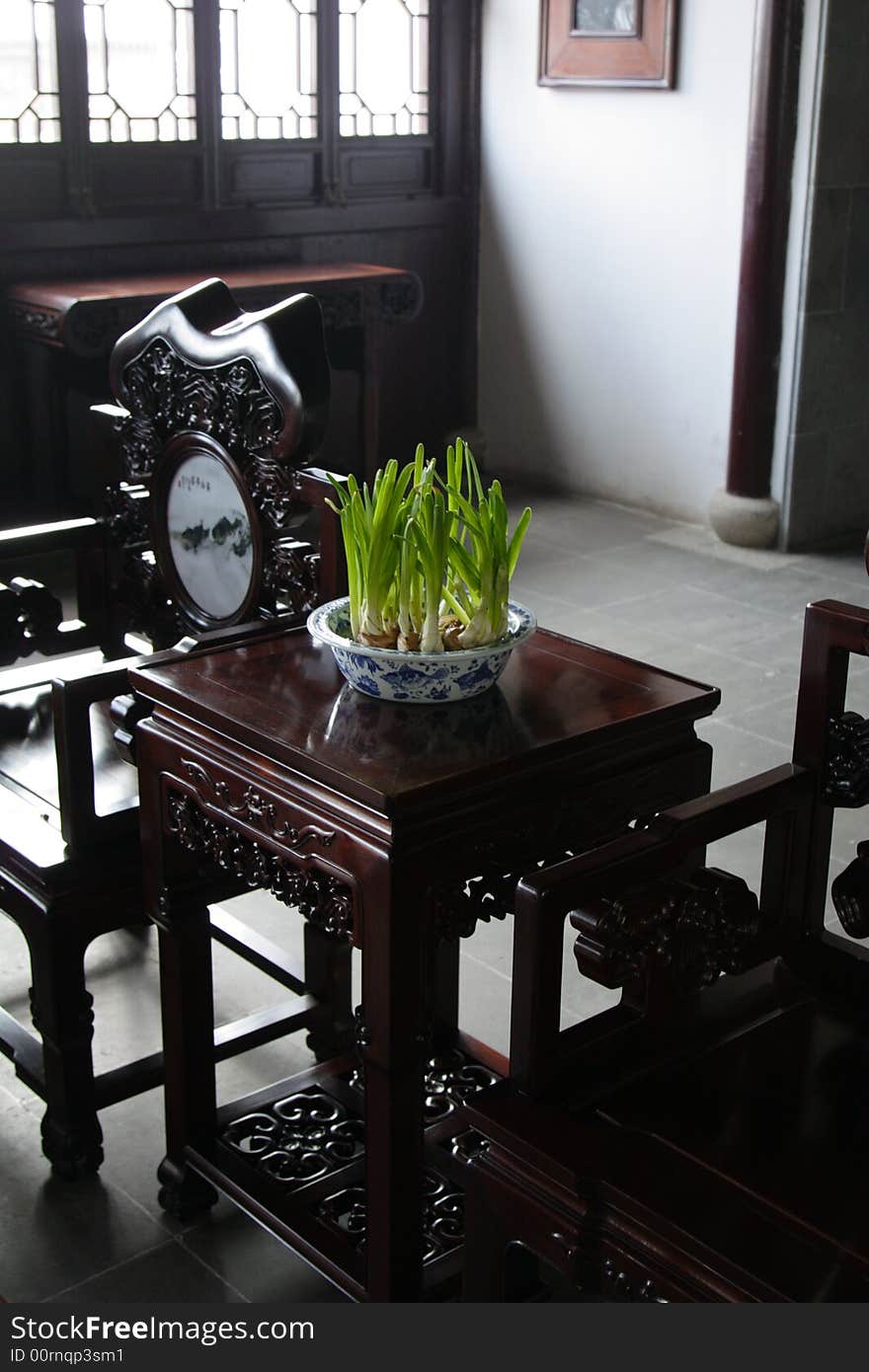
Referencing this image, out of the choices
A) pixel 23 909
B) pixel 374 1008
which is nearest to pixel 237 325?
pixel 23 909

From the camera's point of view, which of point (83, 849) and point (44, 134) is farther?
point (44, 134)

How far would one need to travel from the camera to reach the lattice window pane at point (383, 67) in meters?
5.28

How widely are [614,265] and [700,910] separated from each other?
14.1 ft

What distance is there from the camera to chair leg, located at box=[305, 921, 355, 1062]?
226cm

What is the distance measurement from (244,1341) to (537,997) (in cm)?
44

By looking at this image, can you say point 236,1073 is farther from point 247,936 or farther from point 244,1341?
→ point 244,1341

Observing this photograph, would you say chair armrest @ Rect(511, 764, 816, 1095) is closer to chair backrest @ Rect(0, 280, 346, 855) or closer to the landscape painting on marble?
chair backrest @ Rect(0, 280, 346, 855)

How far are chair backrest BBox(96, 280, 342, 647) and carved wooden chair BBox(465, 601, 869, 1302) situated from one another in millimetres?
725

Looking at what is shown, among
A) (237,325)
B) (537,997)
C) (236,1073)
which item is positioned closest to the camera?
(537,997)

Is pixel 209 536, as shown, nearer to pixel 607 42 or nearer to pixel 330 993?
pixel 330 993

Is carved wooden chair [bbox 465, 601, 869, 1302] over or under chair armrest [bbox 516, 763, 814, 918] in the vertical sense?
under

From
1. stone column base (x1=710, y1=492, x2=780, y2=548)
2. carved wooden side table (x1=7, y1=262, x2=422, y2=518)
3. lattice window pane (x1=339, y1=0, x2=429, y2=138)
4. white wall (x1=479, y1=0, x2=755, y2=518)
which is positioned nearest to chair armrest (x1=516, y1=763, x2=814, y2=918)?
carved wooden side table (x1=7, y1=262, x2=422, y2=518)

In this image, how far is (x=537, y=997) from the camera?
136cm

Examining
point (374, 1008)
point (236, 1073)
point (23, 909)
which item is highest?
point (374, 1008)
